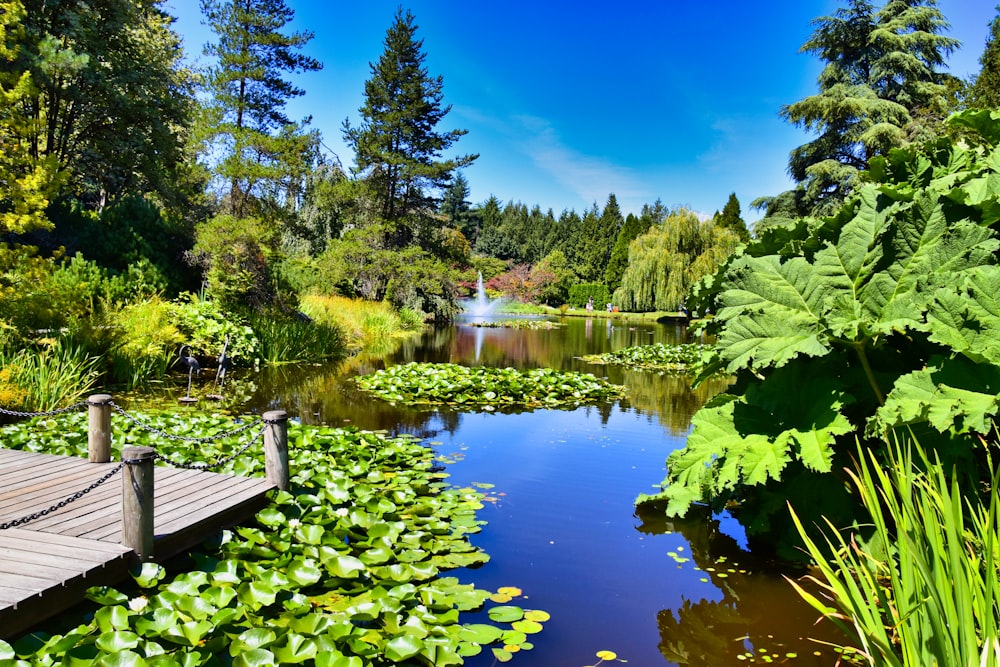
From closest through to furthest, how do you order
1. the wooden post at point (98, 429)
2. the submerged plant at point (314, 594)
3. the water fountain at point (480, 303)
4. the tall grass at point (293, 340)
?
1. the submerged plant at point (314, 594)
2. the wooden post at point (98, 429)
3. the tall grass at point (293, 340)
4. the water fountain at point (480, 303)

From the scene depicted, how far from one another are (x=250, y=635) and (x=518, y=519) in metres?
2.65

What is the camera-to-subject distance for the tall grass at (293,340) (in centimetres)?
1340

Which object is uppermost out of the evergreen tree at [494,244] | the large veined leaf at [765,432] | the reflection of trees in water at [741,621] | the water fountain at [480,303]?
the evergreen tree at [494,244]

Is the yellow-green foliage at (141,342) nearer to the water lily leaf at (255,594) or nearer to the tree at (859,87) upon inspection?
the water lily leaf at (255,594)

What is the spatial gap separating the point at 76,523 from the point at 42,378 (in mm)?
4511

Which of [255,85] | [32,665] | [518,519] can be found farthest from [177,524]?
[255,85]

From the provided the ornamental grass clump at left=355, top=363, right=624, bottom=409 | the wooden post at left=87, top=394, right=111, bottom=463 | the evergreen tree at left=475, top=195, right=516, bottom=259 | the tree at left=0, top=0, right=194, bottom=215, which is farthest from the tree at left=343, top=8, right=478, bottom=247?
the evergreen tree at left=475, top=195, right=516, bottom=259

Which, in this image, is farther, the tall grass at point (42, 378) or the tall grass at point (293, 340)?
the tall grass at point (293, 340)

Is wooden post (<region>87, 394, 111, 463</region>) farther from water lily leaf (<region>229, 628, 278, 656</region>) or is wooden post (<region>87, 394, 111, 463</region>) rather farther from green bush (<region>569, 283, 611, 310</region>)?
green bush (<region>569, 283, 611, 310</region>)

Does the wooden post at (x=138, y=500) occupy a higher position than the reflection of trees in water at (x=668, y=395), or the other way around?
the wooden post at (x=138, y=500)

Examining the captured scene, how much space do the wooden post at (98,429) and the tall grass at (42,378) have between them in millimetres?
2676

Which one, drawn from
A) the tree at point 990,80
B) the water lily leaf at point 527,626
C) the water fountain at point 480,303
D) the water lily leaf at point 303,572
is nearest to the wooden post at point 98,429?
the water lily leaf at point 303,572

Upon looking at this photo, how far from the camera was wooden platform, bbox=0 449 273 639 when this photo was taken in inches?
108

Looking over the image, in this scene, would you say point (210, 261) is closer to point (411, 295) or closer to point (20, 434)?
point (20, 434)
